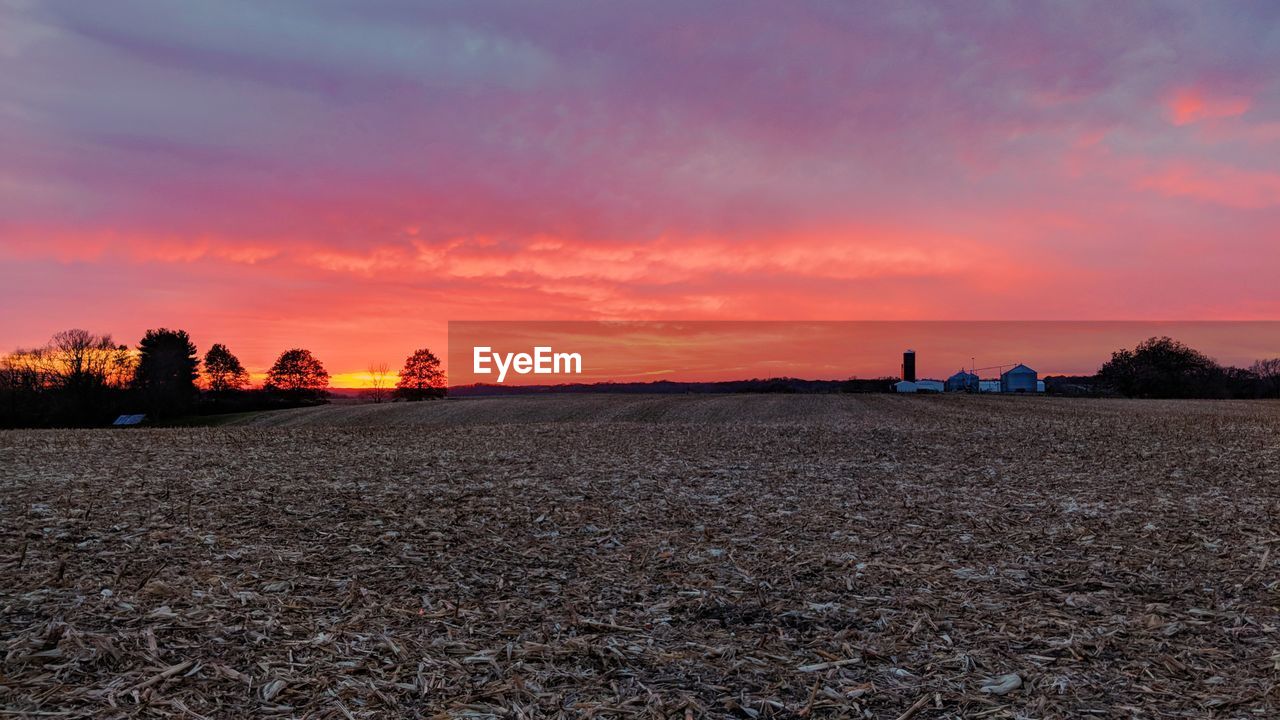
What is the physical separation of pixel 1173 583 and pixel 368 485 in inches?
452

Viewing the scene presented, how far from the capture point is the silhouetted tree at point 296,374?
3389 inches

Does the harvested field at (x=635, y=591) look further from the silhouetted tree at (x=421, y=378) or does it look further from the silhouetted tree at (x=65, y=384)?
the silhouetted tree at (x=421, y=378)

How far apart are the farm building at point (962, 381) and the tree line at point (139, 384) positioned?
74.9 metres

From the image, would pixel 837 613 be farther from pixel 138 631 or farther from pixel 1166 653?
pixel 138 631

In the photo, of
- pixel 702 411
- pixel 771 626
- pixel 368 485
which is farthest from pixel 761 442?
pixel 702 411

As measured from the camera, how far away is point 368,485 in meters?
12.4

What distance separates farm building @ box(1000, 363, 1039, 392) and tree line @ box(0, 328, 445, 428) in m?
77.6

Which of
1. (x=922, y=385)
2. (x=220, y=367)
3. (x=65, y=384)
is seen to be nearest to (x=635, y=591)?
(x=65, y=384)

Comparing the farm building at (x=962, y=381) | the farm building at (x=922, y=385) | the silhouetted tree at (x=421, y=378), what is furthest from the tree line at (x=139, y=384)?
the farm building at (x=962, y=381)

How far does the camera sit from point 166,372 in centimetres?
6875

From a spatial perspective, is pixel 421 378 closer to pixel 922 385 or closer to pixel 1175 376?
pixel 922 385

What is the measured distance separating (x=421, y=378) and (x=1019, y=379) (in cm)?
8186

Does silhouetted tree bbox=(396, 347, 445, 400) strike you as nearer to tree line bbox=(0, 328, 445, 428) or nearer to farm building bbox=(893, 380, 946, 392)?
tree line bbox=(0, 328, 445, 428)

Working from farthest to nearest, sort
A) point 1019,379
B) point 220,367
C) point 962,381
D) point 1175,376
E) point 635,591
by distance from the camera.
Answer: point 962,381 → point 1019,379 → point 220,367 → point 1175,376 → point 635,591
